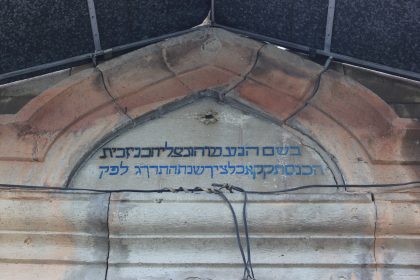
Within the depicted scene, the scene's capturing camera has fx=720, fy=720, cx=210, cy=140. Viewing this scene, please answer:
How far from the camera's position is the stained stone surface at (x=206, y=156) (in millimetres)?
4203

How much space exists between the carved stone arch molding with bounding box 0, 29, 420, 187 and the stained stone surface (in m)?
0.09

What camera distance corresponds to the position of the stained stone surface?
4.20m

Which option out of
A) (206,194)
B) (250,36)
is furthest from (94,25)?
(206,194)

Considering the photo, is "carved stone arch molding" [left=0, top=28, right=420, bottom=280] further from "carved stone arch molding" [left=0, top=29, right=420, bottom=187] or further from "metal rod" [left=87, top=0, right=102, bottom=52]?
"metal rod" [left=87, top=0, right=102, bottom=52]

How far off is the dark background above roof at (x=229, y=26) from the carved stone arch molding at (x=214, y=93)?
201 millimetres

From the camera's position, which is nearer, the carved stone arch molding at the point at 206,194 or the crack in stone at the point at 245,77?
the carved stone arch molding at the point at 206,194

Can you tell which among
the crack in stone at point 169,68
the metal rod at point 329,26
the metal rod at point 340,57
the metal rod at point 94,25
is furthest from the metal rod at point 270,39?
the metal rod at point 94,25

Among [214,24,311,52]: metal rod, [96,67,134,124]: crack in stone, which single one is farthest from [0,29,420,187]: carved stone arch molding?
[214,24,311,52]: metal rod

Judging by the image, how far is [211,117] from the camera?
450cm

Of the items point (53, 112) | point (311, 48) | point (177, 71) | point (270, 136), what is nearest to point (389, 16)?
point (311, 48)

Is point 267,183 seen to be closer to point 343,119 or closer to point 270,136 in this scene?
point 270,136

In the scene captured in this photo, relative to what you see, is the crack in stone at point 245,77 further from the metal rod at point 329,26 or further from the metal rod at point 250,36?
the metal rod at point 329,26

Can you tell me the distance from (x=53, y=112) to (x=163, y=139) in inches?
27.6

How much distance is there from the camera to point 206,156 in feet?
→ 14.2
